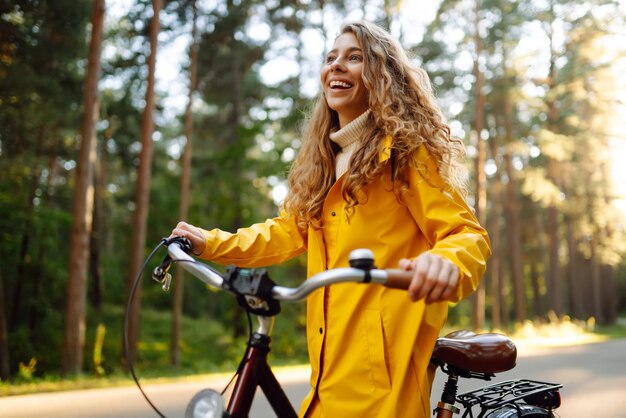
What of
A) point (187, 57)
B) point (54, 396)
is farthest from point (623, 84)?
point (54, 396)

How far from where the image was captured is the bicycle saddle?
2.43m

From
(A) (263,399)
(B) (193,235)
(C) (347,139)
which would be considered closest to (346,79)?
(C) (347,139)

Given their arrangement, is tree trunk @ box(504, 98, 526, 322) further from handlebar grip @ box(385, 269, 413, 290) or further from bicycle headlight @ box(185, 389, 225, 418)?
bicycle headlight @ box(185, 389, 225, 418)

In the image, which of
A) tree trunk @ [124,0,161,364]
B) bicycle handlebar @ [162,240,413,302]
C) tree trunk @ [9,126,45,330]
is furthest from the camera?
tree trunk @ [9,126,45,330]

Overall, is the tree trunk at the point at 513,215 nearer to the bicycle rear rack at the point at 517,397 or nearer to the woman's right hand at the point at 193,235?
the bicycle rear rack at the point at 517,397

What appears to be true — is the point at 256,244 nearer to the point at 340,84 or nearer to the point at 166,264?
the point at 166,264

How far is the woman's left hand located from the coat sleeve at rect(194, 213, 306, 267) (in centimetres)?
91

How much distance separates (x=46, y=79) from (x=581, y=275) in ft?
95.6

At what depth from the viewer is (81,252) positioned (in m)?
11.4

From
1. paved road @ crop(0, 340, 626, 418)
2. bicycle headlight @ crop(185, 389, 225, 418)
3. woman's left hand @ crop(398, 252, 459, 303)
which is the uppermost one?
woman's left hand @ crop(398, 252, 459, 303)

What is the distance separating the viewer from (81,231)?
11.4m

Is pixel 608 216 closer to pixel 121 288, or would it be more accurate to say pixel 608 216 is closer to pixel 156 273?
pixel 121 288

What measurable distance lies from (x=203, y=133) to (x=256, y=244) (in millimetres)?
21880

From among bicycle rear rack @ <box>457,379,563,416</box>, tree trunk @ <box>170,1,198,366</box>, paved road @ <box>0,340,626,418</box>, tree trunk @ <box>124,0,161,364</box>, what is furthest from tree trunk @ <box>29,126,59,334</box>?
bicycle rear rack @ <box>457,379,563,416</box>
